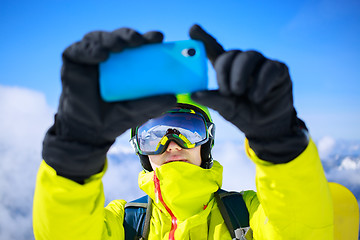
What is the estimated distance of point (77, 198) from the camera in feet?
4.36

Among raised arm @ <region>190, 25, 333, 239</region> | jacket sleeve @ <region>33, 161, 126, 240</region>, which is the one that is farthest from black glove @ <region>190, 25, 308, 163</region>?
jacket sleeve @ <region>33, 161, 126, 240</region>

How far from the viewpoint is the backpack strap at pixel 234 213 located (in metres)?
1.98

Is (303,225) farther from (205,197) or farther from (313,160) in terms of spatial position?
(205,197)

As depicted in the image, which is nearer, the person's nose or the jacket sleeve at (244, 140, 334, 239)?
the jacket sleeve at (244, 140, 334, 239)

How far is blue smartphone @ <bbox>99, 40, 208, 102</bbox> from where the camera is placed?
3.76ft

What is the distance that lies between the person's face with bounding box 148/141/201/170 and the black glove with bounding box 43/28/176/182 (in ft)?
3.51

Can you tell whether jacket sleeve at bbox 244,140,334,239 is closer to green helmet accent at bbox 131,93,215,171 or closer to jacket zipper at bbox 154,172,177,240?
jacket zipper at bbox 154,172,177,240

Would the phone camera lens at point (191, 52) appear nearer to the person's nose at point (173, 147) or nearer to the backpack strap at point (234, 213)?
the person's nose at point (173, 147)

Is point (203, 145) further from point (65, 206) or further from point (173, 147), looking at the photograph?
point (65, 206)

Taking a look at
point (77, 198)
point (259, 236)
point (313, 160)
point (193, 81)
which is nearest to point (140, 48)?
point (193, 81)

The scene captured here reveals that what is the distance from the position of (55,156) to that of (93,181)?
241 mm

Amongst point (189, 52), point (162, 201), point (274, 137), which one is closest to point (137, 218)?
point (162, 201)

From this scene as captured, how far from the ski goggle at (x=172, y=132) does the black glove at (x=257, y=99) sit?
3.91ft

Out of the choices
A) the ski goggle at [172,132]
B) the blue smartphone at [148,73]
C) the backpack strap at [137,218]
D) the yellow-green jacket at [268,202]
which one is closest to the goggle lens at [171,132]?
the ski goggle at [172,132]
